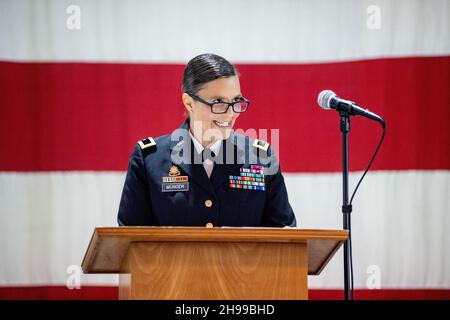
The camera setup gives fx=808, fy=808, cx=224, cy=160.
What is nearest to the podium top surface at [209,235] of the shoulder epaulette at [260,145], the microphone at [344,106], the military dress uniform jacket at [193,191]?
the military dress uniform jacket at [193,191]

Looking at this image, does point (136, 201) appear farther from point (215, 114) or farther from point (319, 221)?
point (319, 221)

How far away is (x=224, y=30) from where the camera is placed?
3.81 meters

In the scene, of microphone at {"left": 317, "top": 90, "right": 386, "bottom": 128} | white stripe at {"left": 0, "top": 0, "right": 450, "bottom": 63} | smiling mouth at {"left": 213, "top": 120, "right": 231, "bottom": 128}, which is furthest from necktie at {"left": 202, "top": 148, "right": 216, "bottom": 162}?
white stripe at {"left": 0, "top": 0, "right": 450, "bottom": 63}

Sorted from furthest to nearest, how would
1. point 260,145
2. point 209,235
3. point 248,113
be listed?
1. point 248,113
2. point 260,145
3. point 209,235

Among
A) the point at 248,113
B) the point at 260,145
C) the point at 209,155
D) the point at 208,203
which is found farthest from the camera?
the point at 248,113

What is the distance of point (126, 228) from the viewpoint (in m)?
2.12

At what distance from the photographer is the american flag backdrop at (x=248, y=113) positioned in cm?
365

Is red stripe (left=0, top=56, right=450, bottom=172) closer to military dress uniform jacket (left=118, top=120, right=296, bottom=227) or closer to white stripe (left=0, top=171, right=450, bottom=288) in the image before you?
white stripe (left=0, top=171, right=450, bottom=288)

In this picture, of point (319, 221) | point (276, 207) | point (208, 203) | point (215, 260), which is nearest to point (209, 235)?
point (215, 260)

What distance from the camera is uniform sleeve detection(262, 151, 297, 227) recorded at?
2879mm

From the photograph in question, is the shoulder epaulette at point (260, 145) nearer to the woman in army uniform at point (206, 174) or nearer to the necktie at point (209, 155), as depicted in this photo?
the woman in army uniform at point (206, 174)

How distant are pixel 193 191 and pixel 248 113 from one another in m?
1.02

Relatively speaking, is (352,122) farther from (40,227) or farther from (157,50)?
(40,227)

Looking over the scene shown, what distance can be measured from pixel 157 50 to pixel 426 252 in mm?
1549
